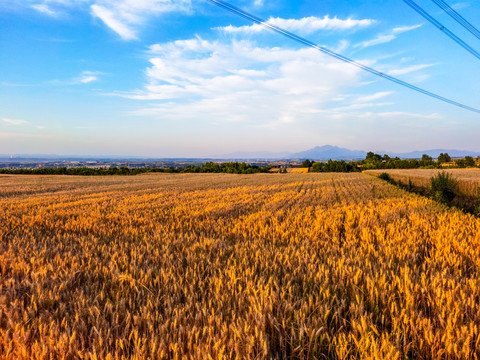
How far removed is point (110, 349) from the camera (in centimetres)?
188

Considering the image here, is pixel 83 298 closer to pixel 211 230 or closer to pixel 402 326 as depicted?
pixel 402 326

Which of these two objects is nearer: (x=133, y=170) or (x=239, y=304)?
(x=239, y=304)

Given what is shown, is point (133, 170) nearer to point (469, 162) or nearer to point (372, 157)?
point (469, 162)

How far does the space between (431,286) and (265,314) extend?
1930 mm

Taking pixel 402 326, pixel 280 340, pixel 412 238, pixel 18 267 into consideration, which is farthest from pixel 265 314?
pixel 412 238

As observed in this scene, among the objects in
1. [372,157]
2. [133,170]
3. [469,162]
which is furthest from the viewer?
[372,157]

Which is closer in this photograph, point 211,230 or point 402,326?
point 402,326

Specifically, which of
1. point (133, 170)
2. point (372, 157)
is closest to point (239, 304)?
point (133, 170)

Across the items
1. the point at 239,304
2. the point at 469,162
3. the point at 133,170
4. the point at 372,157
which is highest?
the point at 372,157

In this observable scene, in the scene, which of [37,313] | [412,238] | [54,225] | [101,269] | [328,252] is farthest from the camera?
[54,225]

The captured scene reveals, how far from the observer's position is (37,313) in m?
2.37

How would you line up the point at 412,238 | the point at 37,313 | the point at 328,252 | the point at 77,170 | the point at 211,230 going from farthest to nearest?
the point at 77,170
the point at 211,230
the point at 412,238
the point at 328,252
the point at 37,313

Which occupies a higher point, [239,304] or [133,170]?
[133,170]

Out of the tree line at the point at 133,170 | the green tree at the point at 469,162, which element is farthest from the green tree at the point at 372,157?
the tree line at the point at 133,170
